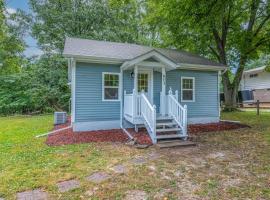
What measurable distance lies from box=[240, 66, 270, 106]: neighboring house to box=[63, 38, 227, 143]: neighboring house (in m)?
17.9

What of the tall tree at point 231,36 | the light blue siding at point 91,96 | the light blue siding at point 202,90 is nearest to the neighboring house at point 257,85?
the tall tree at point 231,36

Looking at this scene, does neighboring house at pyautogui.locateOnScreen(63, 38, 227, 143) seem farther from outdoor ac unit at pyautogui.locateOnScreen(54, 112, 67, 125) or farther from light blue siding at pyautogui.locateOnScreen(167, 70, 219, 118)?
outdoor ac unit at pyautogui.locateOnScreen(54, 112, 67, 125)

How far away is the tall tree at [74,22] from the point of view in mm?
21484

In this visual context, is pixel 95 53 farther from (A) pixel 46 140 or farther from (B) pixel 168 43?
(B) pixel 168 43

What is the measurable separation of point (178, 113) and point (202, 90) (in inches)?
159

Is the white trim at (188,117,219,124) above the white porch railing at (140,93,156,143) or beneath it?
beneath

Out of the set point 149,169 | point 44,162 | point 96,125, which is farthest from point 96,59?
point 149,169

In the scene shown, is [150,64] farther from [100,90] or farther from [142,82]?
[100,90]

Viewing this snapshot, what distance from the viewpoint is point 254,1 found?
13195mm

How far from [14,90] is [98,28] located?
10033 mm

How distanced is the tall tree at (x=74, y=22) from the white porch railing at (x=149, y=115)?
1403cm

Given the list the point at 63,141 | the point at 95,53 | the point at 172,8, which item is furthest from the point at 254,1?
the point at 63,141

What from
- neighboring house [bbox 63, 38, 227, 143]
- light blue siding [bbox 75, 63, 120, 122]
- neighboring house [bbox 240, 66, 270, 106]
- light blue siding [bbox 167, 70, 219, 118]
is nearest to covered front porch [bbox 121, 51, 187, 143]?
Result: neighboring house [bbox 63, 38, 227, 143]

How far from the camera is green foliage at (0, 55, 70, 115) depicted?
19.9 metres
